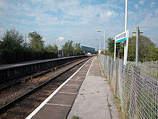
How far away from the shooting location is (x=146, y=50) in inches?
712

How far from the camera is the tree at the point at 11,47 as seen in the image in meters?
22.4

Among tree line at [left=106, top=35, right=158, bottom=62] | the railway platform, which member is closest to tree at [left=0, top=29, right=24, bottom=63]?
tree line at [left=106, top=35, right=158, bottom=62]

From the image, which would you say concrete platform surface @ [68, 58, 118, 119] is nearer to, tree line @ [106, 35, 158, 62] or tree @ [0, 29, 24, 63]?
tree line @ [106, 35, 158, 62]

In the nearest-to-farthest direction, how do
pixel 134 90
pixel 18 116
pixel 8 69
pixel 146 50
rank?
pixel 134 90 → pixel 18 116 → pixel 8 69 → pixel 146 50

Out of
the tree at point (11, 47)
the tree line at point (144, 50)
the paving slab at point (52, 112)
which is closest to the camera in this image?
the paving slab at point (52, 112)

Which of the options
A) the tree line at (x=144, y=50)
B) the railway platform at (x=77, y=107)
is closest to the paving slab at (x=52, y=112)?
the railway platform at (x=77, y=107)

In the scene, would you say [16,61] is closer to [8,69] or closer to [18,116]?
[8,69]

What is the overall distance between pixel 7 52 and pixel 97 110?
73.7 feet

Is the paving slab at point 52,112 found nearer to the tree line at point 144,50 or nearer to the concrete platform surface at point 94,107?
the concrete platform surface at point 94,107

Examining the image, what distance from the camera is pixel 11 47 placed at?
2344cm

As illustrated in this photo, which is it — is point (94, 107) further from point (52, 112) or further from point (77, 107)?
point (52, 112)

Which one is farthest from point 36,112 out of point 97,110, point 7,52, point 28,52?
point 28,52

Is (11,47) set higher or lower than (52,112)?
higher

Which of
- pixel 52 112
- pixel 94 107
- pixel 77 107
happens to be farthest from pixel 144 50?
pixel 52 112
